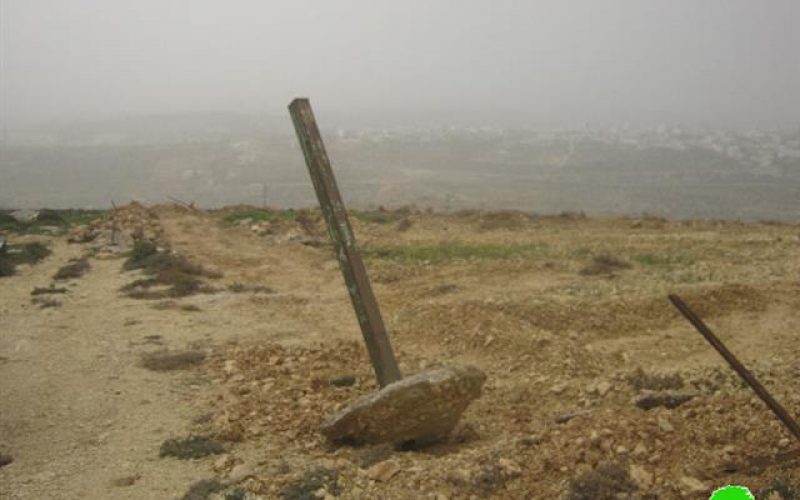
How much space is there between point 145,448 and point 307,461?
4.62 feet

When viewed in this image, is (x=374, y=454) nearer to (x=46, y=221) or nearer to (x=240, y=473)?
(x=240, y=473)

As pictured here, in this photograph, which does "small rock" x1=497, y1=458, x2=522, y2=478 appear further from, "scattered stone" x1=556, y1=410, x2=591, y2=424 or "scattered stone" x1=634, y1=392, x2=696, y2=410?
"scattered stone" x1=634, y1=392, x2=696, y2=410

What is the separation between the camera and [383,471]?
436 centimetres

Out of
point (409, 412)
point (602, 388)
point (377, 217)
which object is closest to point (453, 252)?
point (377, 217)

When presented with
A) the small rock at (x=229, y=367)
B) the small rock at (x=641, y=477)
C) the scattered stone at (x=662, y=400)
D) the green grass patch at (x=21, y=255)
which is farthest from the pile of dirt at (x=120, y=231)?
the small rock at (x=641, y=477)

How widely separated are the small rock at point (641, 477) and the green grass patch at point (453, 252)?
8837mm

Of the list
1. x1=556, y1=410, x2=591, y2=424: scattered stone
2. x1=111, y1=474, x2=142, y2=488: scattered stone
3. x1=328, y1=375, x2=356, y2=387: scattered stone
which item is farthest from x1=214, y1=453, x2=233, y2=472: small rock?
x1=556, y1=410, x2=591, y2=424: scattered stone

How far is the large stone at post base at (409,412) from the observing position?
4922mm

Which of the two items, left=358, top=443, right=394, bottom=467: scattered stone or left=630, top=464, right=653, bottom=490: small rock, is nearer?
left=630, top=464, right=653, bottom=490: small rock

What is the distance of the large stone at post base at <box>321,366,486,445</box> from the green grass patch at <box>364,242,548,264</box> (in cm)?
776

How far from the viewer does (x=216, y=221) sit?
1912 centimetres

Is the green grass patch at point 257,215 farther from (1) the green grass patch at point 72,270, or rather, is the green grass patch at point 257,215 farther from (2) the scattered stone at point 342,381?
(2) the scattered stone at point 342,381

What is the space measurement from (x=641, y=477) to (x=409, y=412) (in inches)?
67.2

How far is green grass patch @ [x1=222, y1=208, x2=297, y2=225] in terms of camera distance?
18.8m
